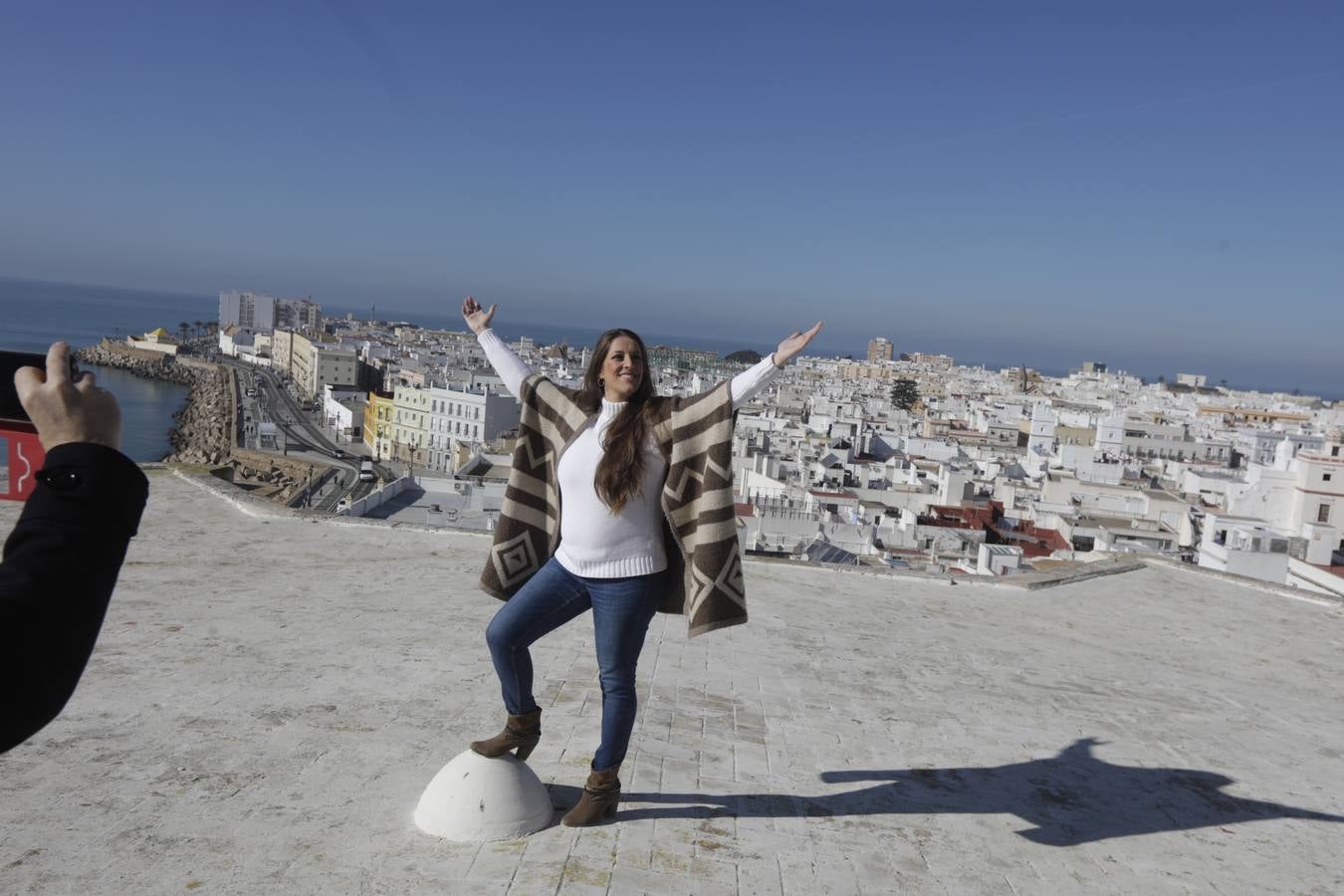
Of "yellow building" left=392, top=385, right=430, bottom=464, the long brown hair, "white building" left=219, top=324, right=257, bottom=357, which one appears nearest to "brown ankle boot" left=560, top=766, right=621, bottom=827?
the long brown hair

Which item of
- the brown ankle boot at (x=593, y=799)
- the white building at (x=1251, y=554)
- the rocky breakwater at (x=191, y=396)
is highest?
the brown ankle boot at (x=593, y=799)

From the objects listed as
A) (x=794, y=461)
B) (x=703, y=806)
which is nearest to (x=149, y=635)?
(x=703, y=806)

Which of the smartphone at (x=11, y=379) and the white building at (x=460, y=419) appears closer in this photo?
the smartphone at (x=11, y=379)

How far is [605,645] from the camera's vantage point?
270 cm

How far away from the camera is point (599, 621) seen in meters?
2.70

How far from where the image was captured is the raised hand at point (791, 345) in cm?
262

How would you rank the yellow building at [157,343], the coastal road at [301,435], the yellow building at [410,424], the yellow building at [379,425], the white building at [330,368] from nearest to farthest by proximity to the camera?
the coastal road at [301,435]
the yellow building at [410,424]
the yellow building at [379,425]
the white building at [330,368]
the yellow building at [157,343]

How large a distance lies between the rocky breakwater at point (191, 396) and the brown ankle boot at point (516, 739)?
17.5 m

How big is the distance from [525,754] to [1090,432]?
56.5m

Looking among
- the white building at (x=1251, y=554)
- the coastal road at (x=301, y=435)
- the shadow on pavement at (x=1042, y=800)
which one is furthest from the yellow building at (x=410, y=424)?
the shadow on pavement at (x=1042, y=800)

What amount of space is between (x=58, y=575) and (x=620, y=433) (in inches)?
68.3

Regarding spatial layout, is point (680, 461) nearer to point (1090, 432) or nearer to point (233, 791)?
point (233, 791)

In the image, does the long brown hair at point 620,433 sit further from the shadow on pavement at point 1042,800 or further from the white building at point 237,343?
the white building at point 237,343

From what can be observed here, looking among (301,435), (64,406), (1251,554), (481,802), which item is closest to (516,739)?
(481,802)
